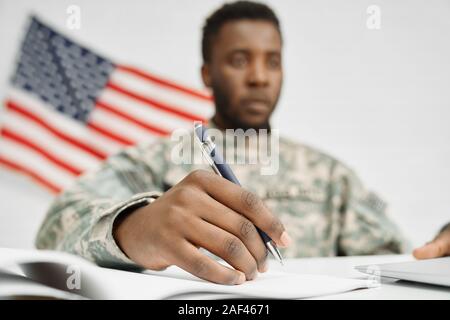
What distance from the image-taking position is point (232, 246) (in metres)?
0.33

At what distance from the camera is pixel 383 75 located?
144 centimetres

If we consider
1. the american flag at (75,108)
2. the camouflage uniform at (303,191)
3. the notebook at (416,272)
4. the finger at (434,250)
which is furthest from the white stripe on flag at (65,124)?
the notebook at (416,272)

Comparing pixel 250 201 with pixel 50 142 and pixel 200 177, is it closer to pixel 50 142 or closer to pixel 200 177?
pixel 200 177

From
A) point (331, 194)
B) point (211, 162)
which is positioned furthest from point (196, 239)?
point (331, 194)

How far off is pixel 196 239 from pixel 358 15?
4.29 ft

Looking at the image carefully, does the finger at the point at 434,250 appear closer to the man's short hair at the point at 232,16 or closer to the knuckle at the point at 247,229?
the knuckle at the point at 247,229

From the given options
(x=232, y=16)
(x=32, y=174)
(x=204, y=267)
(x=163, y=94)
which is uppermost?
(x=232, y=16)

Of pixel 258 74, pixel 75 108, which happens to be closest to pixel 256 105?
pixel 258 74

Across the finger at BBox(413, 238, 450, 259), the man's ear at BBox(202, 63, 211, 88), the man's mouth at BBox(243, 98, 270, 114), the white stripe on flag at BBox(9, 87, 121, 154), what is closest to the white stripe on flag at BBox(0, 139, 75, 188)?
the white stripe on flag at BBox(9, 87, 121, 154)

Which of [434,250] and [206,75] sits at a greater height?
[206,75]

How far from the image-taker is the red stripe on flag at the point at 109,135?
1450 millimetres

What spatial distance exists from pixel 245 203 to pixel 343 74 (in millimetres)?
1189

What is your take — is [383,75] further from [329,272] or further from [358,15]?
[329,272]

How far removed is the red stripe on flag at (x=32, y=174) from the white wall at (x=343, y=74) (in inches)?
1.1
